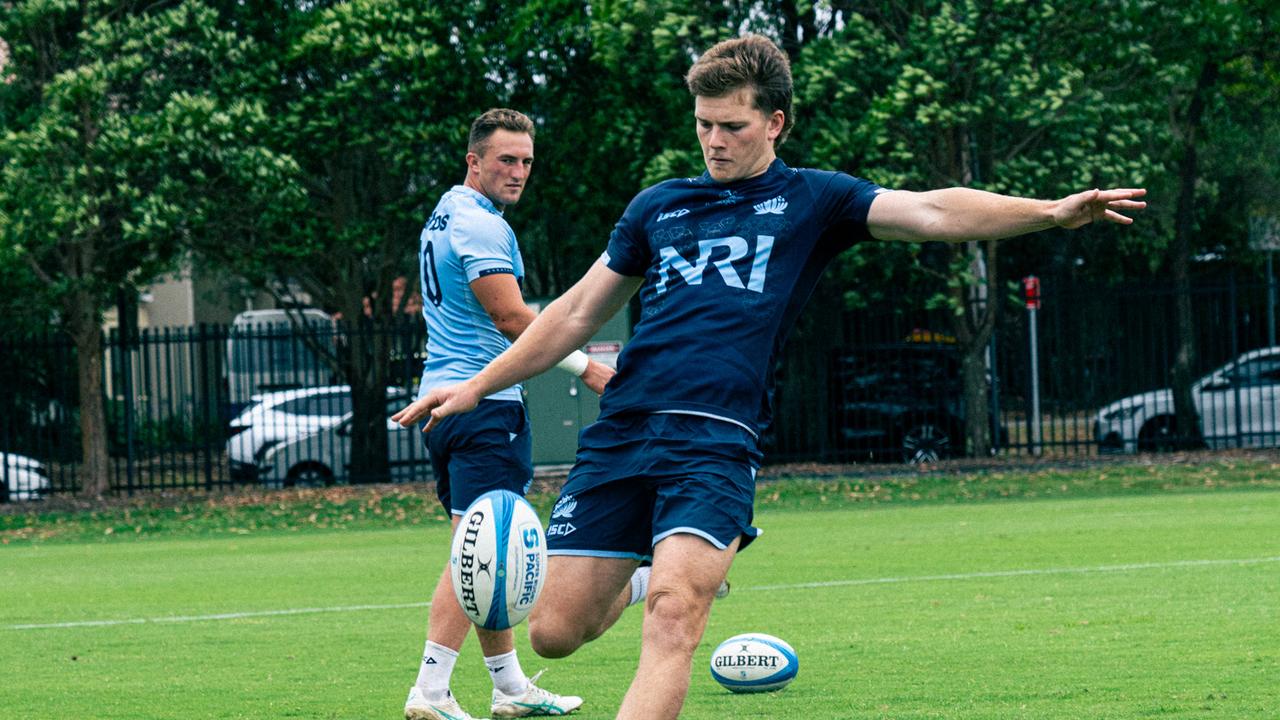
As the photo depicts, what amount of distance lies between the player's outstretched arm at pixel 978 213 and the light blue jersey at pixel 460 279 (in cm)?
199

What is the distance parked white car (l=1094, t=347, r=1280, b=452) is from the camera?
2364 centimetres

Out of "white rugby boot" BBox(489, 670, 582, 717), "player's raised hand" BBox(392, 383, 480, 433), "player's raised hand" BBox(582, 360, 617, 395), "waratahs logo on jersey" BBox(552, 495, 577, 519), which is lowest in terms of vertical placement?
"white rugby boot" BBox(489, 670, 582, 717)

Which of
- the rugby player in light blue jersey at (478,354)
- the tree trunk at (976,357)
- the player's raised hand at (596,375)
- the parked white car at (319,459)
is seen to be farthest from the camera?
the parked white car at (319,459)

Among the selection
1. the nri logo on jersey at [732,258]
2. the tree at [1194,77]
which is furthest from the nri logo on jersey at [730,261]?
the tree at [1194,77]

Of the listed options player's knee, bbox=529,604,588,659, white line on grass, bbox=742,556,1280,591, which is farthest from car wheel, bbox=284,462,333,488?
player's knee, bbox=529,604,588,659

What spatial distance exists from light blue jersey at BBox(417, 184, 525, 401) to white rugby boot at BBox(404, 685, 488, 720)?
1.17 meters

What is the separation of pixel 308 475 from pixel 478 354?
1835cm

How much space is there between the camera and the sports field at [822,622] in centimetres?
623

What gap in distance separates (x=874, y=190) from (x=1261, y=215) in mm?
34235

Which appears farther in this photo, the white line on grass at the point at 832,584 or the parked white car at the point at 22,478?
the parked white car at the point at 22,478

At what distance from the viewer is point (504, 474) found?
20.1 feet

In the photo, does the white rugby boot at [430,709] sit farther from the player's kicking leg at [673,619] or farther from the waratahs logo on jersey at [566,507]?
the player's kicking leg at [673,619]

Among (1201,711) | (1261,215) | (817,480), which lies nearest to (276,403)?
(817,480)

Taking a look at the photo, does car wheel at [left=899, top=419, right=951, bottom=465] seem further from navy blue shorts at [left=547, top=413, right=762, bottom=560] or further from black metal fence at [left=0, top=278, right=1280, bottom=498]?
navy blue shorts at [left=547, top=413, right=762, bottom=560]
